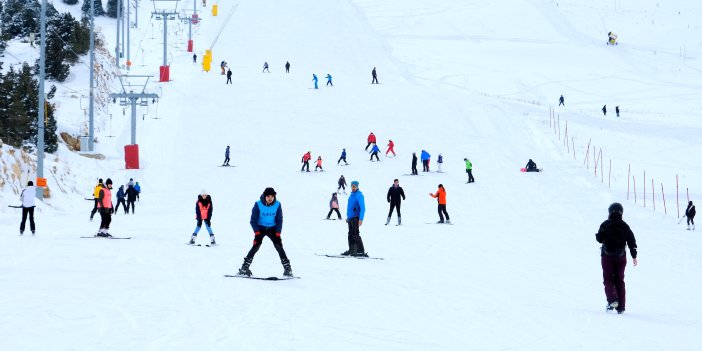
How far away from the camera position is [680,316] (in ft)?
37.6

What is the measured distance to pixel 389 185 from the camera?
118 ft

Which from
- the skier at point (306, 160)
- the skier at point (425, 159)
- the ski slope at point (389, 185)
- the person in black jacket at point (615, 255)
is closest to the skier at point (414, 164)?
the ski slope at point (389, 185)

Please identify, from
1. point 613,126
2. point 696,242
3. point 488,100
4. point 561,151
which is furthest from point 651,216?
point 488,100

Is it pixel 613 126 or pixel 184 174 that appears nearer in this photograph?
pixel 184 174

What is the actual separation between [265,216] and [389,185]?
24034 millimetres

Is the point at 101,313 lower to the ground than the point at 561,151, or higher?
lower

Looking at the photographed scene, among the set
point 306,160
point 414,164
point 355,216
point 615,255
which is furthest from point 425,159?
point 615,255

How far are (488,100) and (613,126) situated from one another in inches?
314

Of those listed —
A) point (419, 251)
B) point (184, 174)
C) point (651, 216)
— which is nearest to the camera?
point (419, 251)

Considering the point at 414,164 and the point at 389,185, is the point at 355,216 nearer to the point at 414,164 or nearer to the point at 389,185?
the point at 389,185

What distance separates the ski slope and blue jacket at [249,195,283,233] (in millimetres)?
780

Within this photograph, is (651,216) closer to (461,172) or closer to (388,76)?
(461,172)

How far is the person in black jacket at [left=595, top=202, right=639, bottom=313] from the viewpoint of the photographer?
11.0 metres

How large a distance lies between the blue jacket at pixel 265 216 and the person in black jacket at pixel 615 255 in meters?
4.06
